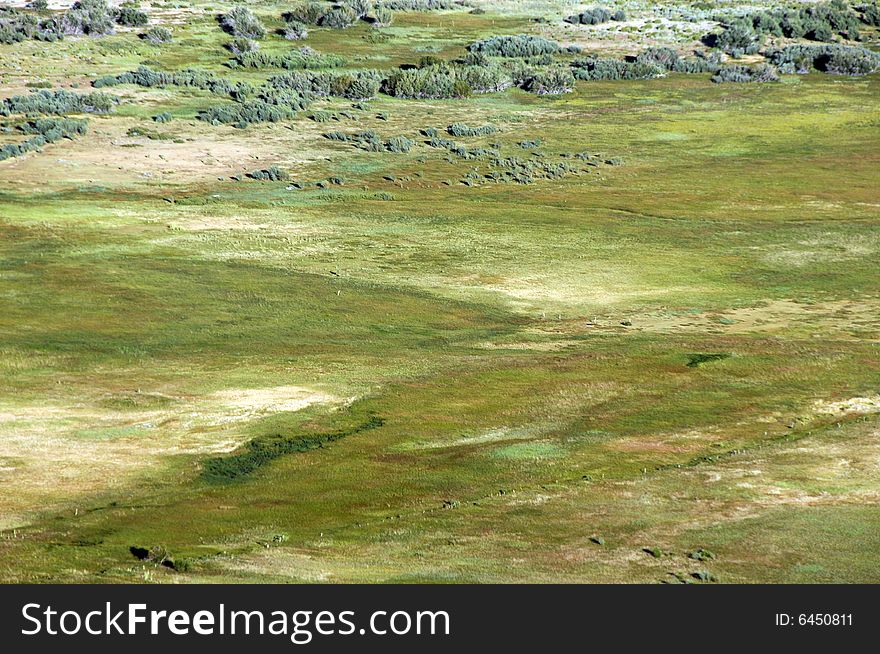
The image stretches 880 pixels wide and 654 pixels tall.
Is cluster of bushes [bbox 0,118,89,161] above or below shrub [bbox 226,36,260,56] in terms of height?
below

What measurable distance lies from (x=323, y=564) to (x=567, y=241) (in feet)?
139

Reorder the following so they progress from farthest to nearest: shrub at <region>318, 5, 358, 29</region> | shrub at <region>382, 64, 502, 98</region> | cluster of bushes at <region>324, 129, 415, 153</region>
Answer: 1. shrub at <region>318, 5, 358, 29</region>
2. shrub at <region>382, 64, 502, 98</region>
3. cluster of bushes at <region>324, 129, 415, 153</region>

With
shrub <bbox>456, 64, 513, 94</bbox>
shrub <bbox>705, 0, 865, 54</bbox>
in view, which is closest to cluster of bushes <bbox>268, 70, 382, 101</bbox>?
shrub <bbox>456, 64, 513, 94</bbox>

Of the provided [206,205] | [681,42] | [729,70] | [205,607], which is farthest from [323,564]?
[681,42]

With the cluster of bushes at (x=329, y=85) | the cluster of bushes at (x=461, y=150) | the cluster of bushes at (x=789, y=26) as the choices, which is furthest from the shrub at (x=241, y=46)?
the cluster of bushes at (x=789, y=26)

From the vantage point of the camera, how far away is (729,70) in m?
120

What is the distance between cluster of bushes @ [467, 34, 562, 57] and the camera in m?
122

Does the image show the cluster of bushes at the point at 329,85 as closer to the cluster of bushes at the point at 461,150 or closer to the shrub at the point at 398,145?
the cluster of bushes at the point at 461,150

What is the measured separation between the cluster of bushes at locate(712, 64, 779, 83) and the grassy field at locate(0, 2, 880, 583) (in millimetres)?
20034

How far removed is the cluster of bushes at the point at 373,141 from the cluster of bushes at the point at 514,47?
1225 inches

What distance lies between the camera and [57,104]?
3775 inches

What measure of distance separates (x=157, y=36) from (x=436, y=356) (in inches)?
3198

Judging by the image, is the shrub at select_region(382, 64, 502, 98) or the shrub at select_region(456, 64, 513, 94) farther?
the shrub at select_region(456, 64, 513, 94)

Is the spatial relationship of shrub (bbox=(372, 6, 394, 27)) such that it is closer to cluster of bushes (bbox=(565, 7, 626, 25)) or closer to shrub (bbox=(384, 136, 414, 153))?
cluster of bushes (bbox=(565, 7, 626, 25))
